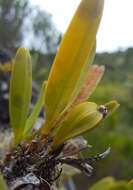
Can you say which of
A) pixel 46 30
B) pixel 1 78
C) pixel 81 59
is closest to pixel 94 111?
pixel 81 59

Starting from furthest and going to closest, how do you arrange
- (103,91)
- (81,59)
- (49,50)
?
1. (103,91)
2. (49,50)
3. (81,59)

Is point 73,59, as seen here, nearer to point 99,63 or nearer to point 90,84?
point 90,84

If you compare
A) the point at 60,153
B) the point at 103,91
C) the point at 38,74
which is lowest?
the point at 103,91

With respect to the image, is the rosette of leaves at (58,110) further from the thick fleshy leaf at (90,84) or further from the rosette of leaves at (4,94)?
the rosette of leaves at (4,94)

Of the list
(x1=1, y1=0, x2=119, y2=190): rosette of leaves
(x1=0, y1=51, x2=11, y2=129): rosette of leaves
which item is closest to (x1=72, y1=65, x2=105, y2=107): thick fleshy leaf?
(x1=1, y1=0, x2=119, y2=190): rosette of leaves

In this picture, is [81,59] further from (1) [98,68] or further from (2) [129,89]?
(2) [129,89]

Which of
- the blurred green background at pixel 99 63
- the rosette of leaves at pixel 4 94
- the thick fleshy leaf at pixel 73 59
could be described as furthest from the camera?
the blurred green background at pixel 99 63

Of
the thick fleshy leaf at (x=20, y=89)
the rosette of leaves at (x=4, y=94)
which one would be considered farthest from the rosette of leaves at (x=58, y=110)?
the rosette of leaves at (x=4, y=94)

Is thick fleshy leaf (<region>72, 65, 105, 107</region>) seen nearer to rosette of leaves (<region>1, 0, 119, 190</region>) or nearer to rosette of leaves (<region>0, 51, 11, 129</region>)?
rosette of leaves (<region>1, 0, 119, 190</region>)
